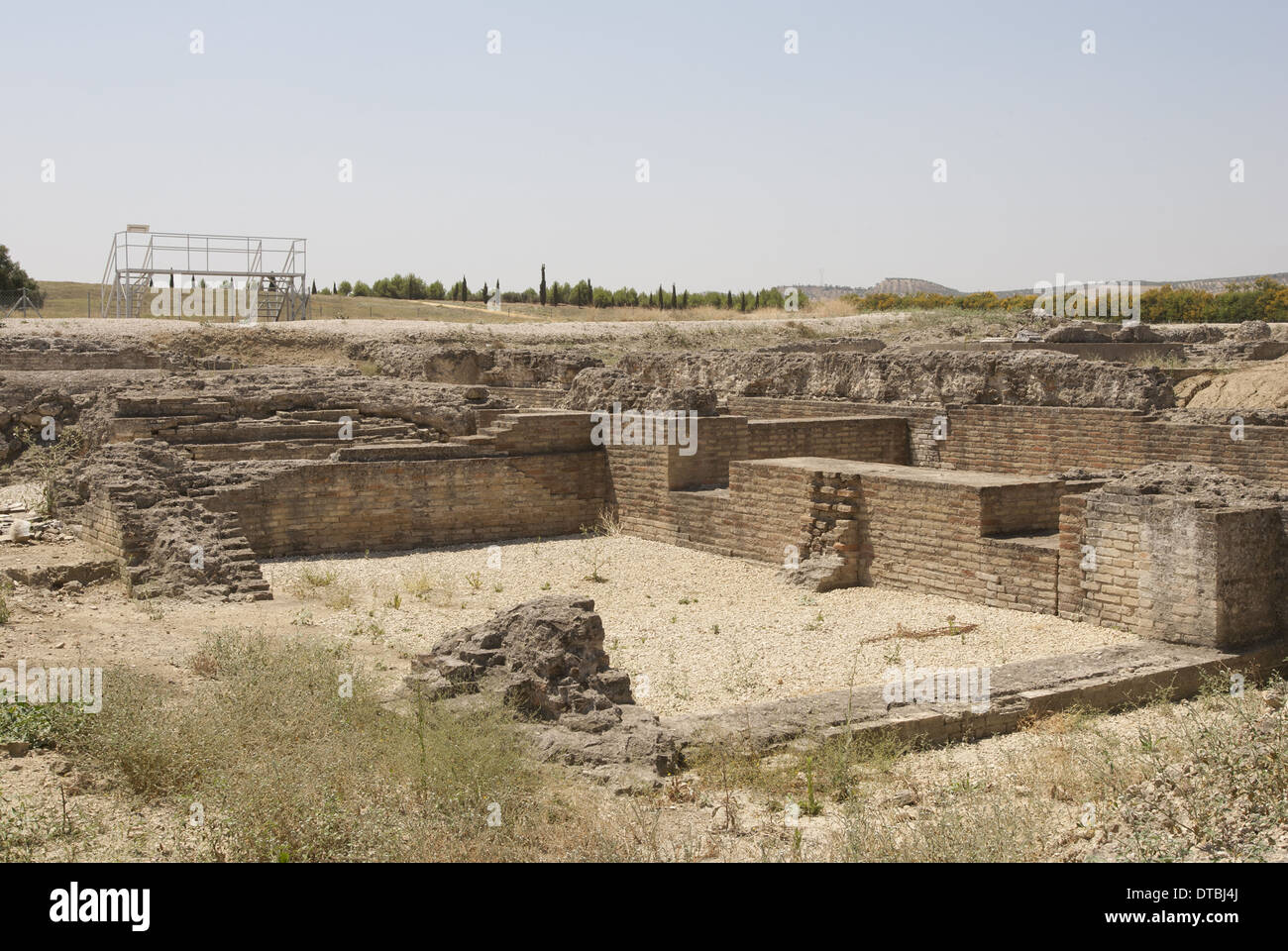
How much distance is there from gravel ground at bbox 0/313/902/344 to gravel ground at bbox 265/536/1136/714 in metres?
14.8

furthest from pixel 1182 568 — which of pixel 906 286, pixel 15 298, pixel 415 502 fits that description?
pixel 906 286

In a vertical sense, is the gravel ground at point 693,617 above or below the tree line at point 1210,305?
below

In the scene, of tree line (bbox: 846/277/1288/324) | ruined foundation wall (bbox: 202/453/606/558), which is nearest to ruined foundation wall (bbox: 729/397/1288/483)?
ruined foundation wall (bbox: 202/453/606/558)

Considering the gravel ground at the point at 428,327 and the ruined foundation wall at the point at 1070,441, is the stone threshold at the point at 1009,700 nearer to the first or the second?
the ruined foundation wall at the point at 1070,441

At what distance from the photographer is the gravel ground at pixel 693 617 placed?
802 centimetres

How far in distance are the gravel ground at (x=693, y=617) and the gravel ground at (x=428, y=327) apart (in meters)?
14.8

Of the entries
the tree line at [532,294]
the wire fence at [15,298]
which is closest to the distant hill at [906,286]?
the tree line at [532,294]

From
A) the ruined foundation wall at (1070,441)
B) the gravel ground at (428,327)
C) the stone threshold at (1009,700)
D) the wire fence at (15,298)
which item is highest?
the wire fence at (15,298)

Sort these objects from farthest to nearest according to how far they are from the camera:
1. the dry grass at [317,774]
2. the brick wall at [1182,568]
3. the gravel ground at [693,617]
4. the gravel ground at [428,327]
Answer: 1. the gravel ground at [428,327]
2. the gravel ground at [693,617]
3. the brick wall at [1182,568]
4. the dry grass at [317,774]

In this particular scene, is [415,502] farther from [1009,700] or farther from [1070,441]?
[1009,700]

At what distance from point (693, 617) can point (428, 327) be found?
21.9m

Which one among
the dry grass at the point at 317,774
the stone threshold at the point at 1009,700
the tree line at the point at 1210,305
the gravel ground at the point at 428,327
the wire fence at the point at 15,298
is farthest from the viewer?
the tree line at the point at 1210,305

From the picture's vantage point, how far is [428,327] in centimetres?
3023
